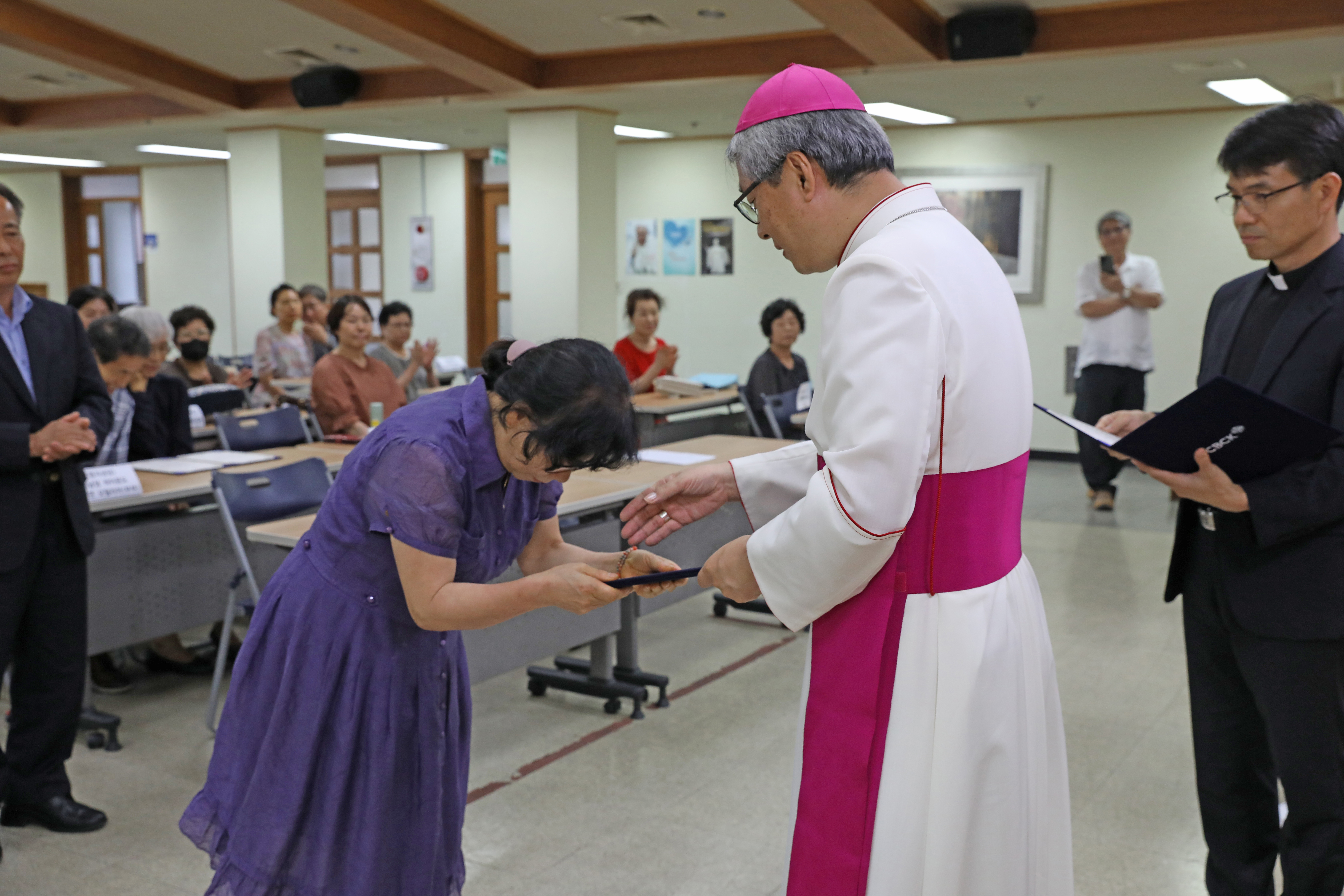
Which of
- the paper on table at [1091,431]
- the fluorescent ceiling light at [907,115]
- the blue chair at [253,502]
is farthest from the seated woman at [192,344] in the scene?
the fluorescent ceiling light at [907,115]

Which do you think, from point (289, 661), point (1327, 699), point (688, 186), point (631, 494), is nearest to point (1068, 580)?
point (631, 494)

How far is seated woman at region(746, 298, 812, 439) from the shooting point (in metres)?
6.73

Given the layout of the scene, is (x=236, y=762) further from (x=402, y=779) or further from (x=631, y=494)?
(x=631, y=494)

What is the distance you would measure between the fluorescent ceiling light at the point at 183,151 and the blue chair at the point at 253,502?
9374mm

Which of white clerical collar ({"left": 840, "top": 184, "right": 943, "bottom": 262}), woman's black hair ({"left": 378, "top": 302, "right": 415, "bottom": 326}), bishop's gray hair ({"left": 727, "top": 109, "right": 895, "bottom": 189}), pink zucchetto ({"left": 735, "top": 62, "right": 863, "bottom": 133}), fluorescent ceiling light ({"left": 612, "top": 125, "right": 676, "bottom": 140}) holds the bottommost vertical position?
woman's black hair ({"left": 378, "top": 302, "right": 415, "bottom": 326})

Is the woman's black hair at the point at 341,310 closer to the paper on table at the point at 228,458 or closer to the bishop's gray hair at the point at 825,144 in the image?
the paper on table at the point at 228,458

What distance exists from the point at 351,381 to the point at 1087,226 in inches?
261

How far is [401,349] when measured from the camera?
25.2 feet

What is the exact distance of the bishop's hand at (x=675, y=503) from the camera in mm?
1893

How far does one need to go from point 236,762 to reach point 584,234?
793cm

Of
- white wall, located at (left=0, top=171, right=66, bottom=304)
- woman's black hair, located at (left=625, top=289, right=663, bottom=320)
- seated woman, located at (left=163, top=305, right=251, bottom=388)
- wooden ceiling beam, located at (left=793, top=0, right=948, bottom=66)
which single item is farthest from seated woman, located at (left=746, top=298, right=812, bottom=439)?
white wall, located at (left=0, top=171, right=66, bottom=304)

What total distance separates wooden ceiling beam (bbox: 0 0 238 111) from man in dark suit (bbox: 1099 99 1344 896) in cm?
783

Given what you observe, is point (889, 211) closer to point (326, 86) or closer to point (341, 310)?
point (341, 310)

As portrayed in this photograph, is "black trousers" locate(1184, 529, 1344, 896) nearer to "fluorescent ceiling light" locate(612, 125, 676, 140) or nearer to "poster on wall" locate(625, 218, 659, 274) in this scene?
"fluorescent ceiling light" locate(612, 125, 676, 140)
